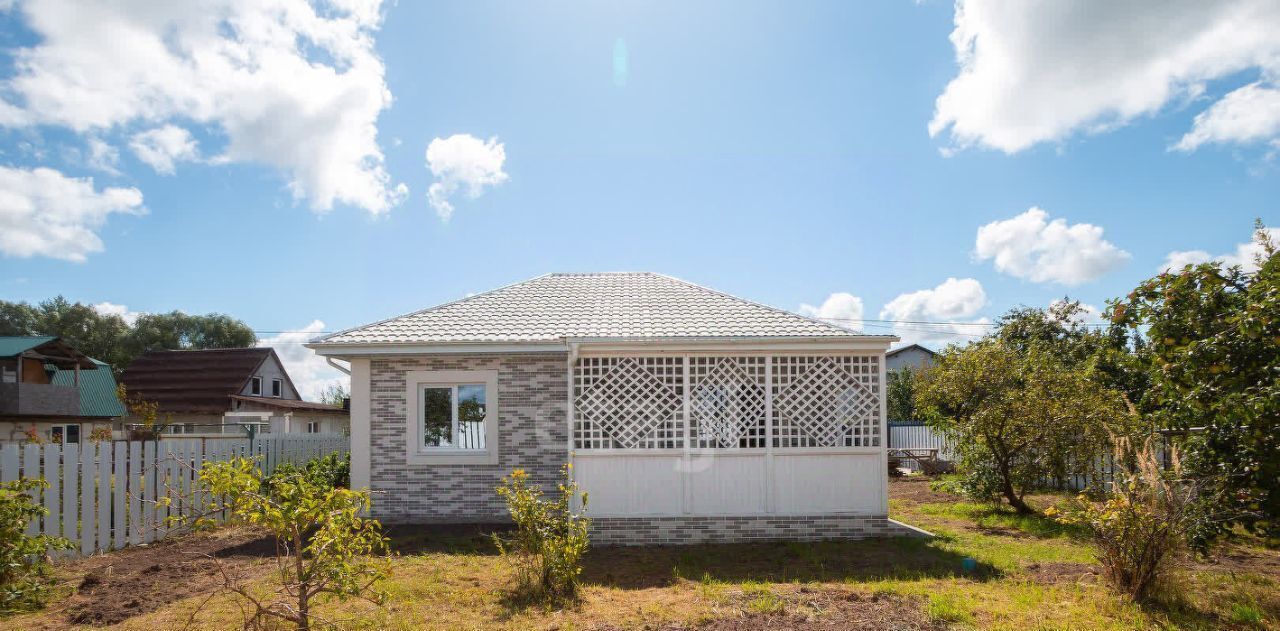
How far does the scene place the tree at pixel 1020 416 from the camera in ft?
38.8

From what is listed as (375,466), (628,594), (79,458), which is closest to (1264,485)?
(628,594)

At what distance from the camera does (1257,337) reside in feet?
20.9

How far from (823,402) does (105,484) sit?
30.6 ft

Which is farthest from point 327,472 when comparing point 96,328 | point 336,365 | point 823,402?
point 96,328

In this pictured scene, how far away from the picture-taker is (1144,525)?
6.44m

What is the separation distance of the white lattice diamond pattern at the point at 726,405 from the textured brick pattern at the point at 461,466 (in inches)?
91.1

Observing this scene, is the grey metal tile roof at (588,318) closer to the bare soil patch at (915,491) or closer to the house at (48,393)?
the bare soil patch at (915,491)

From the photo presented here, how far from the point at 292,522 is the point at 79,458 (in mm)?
5655

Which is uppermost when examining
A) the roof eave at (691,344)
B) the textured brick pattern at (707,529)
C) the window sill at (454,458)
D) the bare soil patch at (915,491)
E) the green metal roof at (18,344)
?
the green metal roof at (18,344)

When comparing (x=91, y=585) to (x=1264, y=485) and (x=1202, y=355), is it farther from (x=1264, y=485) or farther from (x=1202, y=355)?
(x=1264, y=485)

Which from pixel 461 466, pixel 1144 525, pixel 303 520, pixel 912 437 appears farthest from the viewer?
pixel 912 437

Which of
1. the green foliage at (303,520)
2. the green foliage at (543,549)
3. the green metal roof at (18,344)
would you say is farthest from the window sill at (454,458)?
the green metal roof at (18,344)

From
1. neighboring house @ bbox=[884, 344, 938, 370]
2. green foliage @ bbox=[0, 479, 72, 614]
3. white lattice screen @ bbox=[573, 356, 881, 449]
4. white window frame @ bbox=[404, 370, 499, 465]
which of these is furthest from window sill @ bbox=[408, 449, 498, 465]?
neighboring house @ bbox=[884, 344, 938, 370]

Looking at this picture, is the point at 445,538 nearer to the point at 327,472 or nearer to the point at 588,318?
the point at 327,472
